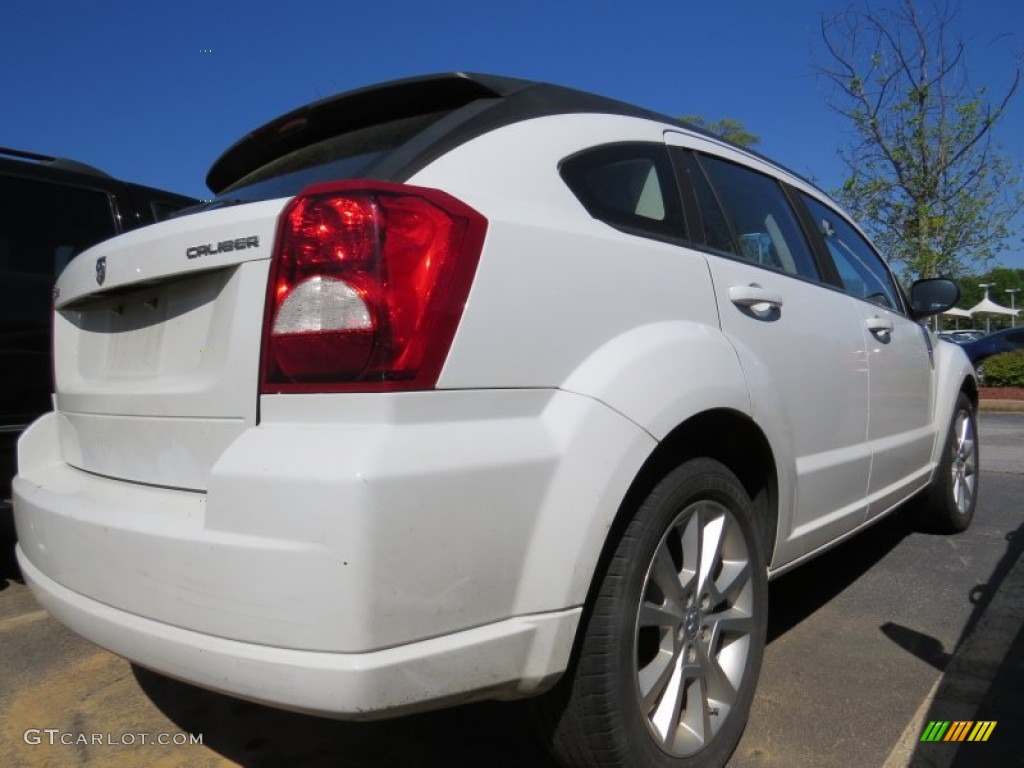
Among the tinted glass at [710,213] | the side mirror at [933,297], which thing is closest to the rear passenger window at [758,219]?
the tinted glass at [710,213]

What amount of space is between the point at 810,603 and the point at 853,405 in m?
0.98

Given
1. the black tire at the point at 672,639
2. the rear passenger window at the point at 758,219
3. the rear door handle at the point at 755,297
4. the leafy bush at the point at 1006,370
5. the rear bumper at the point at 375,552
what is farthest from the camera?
the leafy bush at the point at 1006,370

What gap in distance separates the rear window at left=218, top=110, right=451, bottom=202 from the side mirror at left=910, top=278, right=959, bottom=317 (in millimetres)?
3037

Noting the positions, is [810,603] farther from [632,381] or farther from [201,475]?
[201,475]

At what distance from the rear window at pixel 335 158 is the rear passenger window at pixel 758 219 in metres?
0.95

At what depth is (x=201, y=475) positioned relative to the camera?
66.7 inches

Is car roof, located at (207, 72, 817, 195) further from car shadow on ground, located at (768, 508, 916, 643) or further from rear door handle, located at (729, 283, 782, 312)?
car shadow on ground, located at (768, 508, 916, 643)

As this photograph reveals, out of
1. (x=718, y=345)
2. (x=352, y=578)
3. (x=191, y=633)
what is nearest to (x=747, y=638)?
(x=718, y=345)

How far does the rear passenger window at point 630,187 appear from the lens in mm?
1977

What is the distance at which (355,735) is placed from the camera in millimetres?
2328

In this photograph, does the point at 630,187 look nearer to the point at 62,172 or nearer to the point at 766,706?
the point at 766,706

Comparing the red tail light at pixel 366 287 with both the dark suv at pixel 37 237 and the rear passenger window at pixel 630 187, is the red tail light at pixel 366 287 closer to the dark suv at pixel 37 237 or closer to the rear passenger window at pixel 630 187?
the rear passenger window at pixel 630 187

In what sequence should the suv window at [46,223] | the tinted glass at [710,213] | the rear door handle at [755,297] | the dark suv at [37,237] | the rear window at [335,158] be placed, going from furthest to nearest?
the suv window at [46,223]
the dark suv at [37,237]
the tinted glass at [710,213]
the rear door handle at [755,297]
the rear window at [335,158]

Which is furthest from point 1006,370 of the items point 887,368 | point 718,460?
point 718,460
